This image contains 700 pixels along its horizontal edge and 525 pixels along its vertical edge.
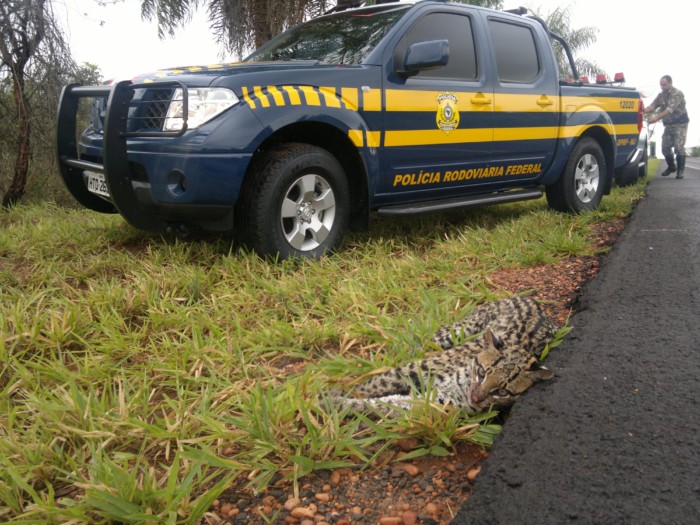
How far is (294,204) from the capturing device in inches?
168

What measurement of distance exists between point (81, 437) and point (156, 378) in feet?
1.78

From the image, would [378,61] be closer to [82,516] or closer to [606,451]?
[606,451]

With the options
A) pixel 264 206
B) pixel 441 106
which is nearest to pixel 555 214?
pixel 441 106

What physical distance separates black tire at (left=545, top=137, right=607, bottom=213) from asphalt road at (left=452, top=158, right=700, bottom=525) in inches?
120

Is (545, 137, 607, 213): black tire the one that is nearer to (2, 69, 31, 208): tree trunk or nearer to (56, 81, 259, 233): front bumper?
(56, 81, 259, 233): front bumper

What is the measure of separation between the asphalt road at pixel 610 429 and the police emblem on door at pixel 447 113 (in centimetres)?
206

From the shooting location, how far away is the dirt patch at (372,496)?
1.79 metres

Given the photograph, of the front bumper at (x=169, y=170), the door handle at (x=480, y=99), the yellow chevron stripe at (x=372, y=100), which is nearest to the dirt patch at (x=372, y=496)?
the front bumper at (x=169, y=170)

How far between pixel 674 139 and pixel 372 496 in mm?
13953

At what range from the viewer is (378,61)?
4.58 m

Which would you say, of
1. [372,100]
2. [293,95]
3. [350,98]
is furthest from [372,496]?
[372,100]

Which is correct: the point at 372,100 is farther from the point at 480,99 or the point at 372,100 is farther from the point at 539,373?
the point at 539,373

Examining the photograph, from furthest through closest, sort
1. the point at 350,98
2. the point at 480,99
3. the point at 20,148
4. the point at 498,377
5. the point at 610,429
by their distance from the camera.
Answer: the point at 20,148, the point at 480,99, the point at 350,98, the point at 498,377, the point at 610,429

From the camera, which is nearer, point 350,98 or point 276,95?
point 276,95
